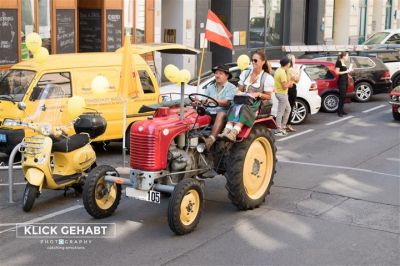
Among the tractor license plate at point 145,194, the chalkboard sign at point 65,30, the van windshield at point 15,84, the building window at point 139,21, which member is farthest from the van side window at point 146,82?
the building window at point 139,21

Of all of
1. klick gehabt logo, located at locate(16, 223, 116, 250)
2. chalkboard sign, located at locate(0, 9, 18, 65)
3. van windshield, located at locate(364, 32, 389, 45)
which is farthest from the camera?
van windshield, located at locate(364, 32, 389, 45)

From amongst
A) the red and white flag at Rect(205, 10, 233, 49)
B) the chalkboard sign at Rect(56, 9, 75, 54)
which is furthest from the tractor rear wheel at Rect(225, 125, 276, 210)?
the chalkboard sign at Rect(56, 9, 75, 54)

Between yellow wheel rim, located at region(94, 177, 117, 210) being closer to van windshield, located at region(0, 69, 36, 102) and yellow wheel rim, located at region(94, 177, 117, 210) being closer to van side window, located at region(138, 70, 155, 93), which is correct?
van windshield, located at region(0, 69, 36, 102)

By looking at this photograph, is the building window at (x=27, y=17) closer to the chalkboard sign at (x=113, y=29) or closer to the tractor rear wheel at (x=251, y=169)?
the chalkboard sign at (x=113, y=29)

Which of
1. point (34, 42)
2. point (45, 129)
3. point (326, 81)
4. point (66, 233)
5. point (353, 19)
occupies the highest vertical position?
point (353, 19)

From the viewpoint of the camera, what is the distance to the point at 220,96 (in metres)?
9.00

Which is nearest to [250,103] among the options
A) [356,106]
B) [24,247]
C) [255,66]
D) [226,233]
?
[255,66]

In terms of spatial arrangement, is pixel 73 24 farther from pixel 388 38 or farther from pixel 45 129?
pixel 388 38

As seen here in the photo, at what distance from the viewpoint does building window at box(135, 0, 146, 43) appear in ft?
72.4

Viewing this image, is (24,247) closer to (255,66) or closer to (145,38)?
(255,66)

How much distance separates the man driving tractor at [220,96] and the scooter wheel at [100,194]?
132cm

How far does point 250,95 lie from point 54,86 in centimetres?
437

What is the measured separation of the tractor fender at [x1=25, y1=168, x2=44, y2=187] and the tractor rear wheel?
2392 millimetres

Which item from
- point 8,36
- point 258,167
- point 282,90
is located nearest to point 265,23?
point 8,36
